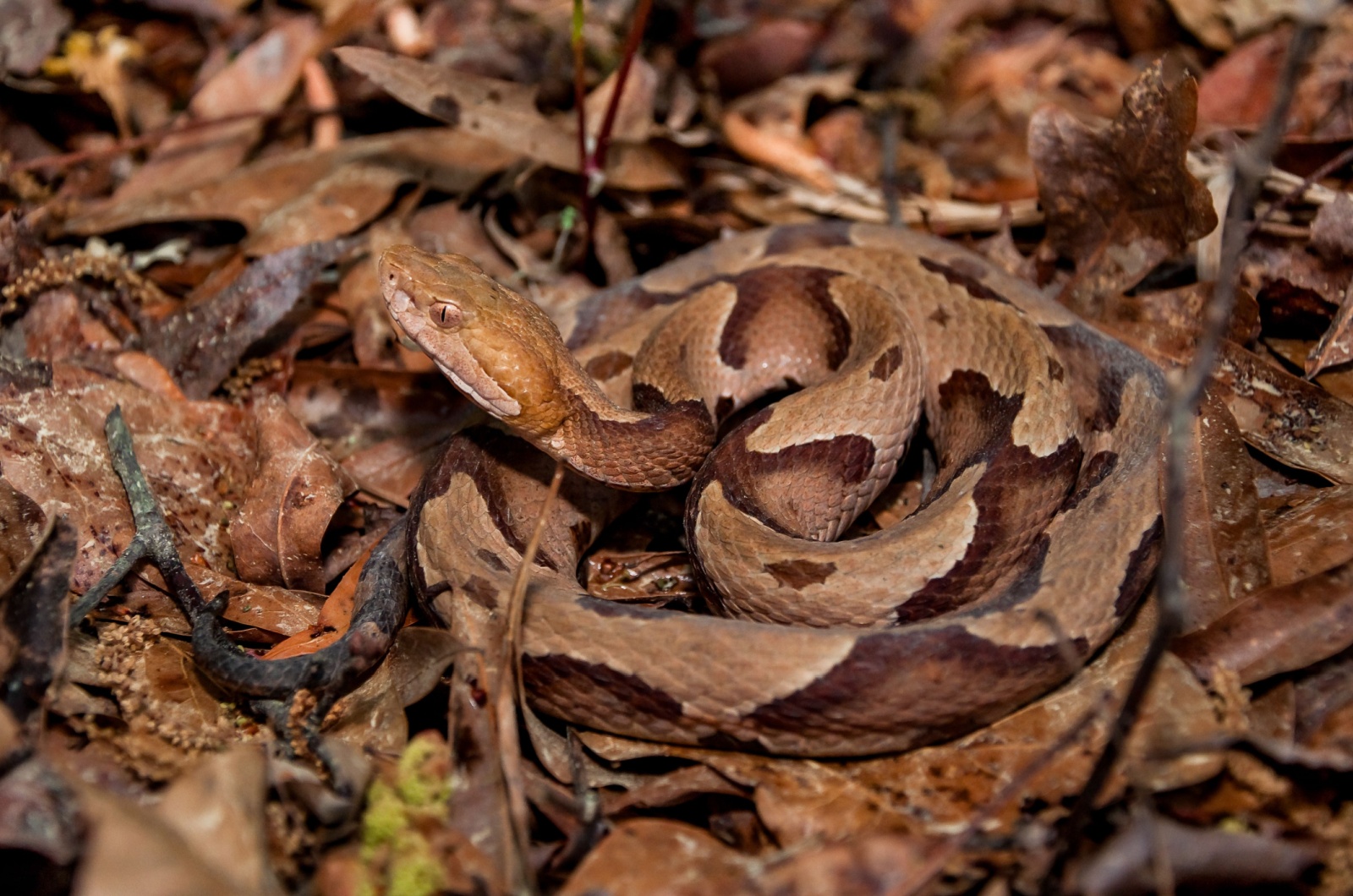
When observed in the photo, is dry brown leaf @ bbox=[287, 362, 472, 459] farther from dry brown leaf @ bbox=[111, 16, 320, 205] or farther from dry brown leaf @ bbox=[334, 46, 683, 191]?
dry brown leaf @ bbox=[111, 16, 320, 205]

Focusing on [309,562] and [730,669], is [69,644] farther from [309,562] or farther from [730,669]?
[730,669]

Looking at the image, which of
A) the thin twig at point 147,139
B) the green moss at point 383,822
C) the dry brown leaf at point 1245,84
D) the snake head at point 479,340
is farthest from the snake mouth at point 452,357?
the dry brown leaf at point 1245,84

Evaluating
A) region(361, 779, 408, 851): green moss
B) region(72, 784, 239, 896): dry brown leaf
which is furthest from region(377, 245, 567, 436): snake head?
region(72, 784, 239, 896): dry brown leaf

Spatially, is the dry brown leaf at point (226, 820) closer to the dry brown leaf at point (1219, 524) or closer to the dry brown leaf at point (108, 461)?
the dry brown leaf at point (108, 461)

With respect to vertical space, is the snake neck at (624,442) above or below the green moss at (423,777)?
above

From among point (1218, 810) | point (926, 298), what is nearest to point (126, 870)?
point (1218, 810)

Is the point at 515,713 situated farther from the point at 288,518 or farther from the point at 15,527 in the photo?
the point at 15,527
